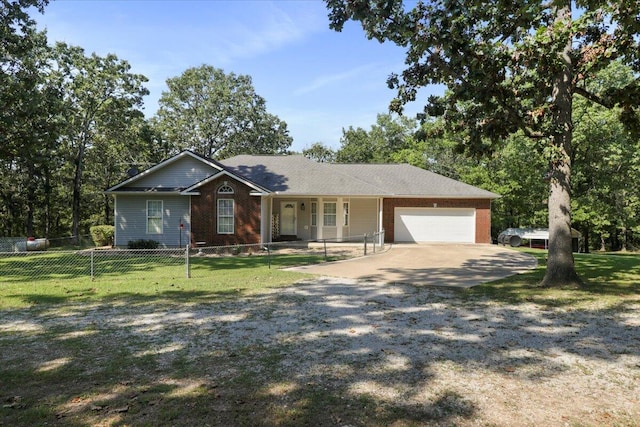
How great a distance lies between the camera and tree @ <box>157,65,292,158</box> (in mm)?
41312

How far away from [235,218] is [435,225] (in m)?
12.0

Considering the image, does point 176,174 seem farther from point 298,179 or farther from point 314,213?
point 314,213

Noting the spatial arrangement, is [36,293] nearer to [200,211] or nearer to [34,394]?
[34,394]

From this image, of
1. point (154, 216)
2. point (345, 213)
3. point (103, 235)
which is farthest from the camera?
point (345, 213)

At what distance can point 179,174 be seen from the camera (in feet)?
71.9

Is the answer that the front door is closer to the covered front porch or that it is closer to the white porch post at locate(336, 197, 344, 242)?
the covered front porch

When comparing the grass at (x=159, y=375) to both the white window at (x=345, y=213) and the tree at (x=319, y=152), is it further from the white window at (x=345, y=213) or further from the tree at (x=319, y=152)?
the tree at (x=319, y=152)

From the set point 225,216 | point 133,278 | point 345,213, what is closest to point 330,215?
point 345,213

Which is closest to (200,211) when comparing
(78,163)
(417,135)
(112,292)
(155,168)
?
(155,168)

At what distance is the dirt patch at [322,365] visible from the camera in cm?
377

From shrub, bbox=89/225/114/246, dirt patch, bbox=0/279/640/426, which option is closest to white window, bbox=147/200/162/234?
shrub, bbox=89/225/114/246

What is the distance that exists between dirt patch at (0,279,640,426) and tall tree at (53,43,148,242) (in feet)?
87.1

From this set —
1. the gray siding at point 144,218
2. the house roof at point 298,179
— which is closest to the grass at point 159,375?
the gray siding at point 144,218

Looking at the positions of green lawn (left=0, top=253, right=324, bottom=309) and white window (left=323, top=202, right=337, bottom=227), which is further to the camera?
white window (left=323, top=202, right=337, bottom=227)
